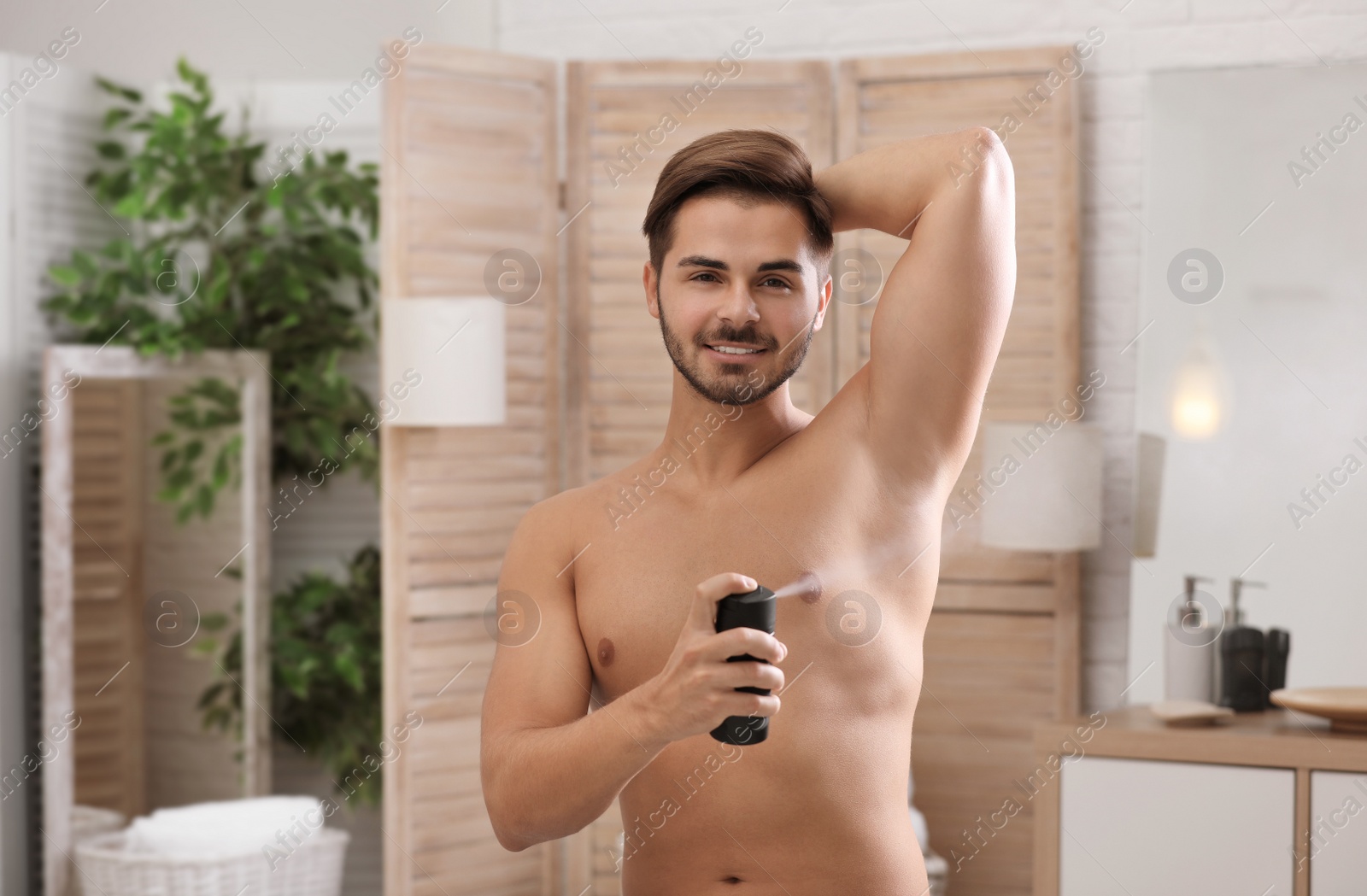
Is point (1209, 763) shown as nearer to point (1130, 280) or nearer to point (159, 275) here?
point (1130, 280)

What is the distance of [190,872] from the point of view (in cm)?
290

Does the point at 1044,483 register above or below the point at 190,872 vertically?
above

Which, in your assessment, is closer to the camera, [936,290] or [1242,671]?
[936,290]

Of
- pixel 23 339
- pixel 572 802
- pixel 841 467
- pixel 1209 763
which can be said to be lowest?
pixel 1209 763

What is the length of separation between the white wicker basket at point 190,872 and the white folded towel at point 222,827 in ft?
0.09

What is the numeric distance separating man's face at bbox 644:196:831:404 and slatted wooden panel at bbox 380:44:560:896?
1.91 meters

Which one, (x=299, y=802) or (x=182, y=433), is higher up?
(x=182, y=433)

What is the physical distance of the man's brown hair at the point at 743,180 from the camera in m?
1.16

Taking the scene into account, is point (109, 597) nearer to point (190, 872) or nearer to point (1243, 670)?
point (190, 872)

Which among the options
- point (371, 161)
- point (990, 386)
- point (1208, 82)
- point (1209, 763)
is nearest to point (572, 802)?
point (1209, 763)

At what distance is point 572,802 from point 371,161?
2.78m

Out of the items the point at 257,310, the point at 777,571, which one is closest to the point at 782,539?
the point at 777,571

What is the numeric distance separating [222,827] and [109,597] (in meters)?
0.67

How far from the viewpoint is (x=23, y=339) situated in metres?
3.18
